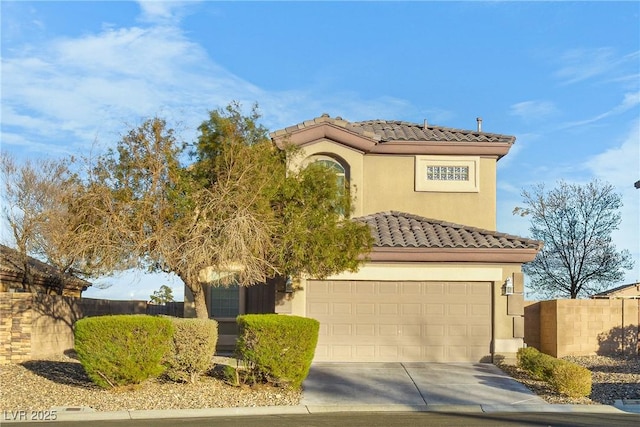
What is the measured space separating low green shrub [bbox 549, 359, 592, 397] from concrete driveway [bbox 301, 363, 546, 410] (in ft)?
2.09

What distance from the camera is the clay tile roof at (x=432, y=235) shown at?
20.6 metres

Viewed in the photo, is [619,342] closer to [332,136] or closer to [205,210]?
[332,136]

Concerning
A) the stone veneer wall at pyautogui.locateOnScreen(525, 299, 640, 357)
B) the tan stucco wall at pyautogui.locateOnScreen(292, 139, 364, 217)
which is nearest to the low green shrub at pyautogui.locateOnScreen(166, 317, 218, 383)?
the tan stucco wall at pyautogui.locateOnScreen(292, 139, 364, 217)

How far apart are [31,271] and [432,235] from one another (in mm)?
14012

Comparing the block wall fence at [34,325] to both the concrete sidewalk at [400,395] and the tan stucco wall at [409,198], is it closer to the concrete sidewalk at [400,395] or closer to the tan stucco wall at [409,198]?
the concrete sidewalk at [400,395]

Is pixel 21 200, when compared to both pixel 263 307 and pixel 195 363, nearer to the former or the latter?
pixel 263 307

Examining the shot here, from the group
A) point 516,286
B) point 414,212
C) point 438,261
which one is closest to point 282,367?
point 438,261

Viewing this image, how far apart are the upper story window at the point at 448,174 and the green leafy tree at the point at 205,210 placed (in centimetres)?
649

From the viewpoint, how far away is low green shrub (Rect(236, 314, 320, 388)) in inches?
653

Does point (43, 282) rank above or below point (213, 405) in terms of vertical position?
above

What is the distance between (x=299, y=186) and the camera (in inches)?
719

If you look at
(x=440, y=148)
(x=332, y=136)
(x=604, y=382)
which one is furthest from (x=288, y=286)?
(x=604, y=382)

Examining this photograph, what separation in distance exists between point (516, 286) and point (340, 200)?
5.34 metres

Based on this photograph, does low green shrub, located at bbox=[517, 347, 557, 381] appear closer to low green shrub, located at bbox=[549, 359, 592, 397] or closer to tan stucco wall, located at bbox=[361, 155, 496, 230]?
low green shrub, located at bbox=[549, 359, 592, 397]
